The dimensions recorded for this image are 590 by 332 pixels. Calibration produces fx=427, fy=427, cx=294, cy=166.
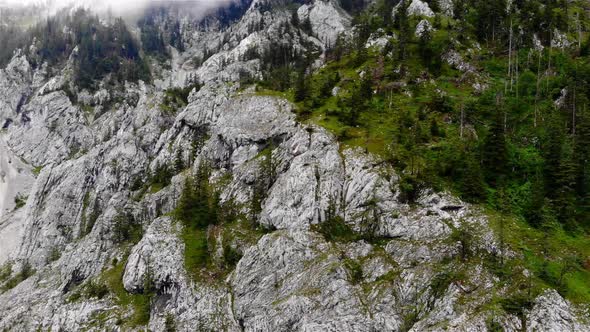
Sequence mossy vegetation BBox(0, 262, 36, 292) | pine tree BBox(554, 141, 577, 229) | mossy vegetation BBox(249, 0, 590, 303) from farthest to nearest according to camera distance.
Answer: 1. mossy vegetation BBox(0, 262, 36, 292)
2. pine tree BBox(554, 141, 577, 229)
3. mossy vegetation BBox(249, 0, 590, 303)

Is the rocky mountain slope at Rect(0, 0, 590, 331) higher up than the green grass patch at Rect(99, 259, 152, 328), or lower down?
higher up

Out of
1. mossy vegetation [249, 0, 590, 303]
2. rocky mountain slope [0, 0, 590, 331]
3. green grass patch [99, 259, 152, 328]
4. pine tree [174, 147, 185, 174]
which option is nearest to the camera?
rocky mountain slope [0, 0, 590, 331]

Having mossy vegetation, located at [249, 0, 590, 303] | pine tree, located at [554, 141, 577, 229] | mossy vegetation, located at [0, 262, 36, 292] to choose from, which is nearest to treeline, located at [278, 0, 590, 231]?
pine tree, located at [554, 141, 577, 229]

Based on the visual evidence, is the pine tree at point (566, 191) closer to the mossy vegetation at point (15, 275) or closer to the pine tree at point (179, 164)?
the pine tree at point (179, 164)

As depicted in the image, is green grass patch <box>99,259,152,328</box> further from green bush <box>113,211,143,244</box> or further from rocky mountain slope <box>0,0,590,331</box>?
green bush <box>113,211,143,244</box>

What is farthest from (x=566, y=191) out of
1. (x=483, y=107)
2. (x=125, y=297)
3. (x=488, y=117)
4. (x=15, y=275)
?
(x=15, y=275)

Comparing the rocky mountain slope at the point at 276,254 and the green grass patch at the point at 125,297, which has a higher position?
the rocky mountain slope at the point at 276,254

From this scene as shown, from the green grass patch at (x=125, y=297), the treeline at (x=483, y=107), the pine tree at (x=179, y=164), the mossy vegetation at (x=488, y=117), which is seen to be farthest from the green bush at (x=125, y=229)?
the treeline at (x=483, y=107)

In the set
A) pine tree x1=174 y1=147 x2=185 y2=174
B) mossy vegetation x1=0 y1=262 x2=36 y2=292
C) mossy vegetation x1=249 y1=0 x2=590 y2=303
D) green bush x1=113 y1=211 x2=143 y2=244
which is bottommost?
mossy vegetation x1=0 y1=262 x2=36 y2=292

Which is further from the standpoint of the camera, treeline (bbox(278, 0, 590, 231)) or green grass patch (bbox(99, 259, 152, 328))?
green grass patch (bbox(99, 259, 152, 328))

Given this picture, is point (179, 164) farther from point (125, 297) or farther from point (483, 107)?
point (483, 107)

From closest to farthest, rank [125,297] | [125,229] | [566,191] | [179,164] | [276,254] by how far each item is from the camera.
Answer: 1. [566,191]
2. [276,254]
3. [125,297]
4. [125,229]
5. [179,164]
